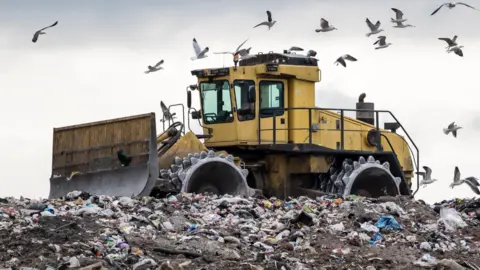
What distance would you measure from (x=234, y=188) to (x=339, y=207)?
268 centimetres

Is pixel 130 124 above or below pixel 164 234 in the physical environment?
above

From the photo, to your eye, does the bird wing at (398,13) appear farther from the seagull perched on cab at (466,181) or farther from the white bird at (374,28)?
the seagull perched on cab at (466,181)

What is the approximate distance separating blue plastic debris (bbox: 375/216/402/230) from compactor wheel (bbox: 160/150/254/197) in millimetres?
3766

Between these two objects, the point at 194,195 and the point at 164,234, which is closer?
the point at 164,234

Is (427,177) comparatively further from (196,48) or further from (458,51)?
(196,48)

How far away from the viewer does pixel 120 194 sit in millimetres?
18297

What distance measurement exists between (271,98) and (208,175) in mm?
2597

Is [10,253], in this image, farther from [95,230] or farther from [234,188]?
[234,188]

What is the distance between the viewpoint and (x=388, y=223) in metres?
15.4

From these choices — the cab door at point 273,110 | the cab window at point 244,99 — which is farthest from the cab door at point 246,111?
the cab door at point 273,110

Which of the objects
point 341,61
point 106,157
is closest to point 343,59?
point 341,61

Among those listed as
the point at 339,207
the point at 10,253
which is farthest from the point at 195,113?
the point at 10,253

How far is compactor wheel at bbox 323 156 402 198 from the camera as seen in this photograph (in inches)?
808

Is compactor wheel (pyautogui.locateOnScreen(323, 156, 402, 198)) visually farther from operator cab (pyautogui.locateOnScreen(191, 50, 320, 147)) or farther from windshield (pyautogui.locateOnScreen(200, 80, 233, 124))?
windshield (pyautogui.locateOnScreen(200, 80, 233, 124))
